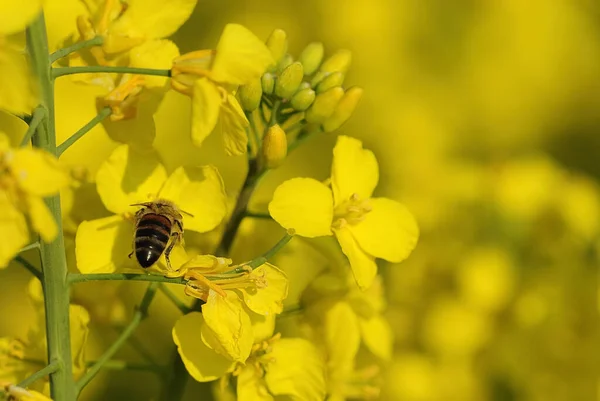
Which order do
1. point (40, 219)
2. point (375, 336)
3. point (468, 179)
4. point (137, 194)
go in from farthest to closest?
point (468, 179) → point (375, 336) → point (137, 194) → point (40, 219)

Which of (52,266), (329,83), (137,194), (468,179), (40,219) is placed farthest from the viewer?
(468,179)

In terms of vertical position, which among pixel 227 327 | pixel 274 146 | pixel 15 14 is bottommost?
pixel 227 327

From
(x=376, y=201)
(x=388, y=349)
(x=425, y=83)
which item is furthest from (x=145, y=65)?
(x=425, y=83)

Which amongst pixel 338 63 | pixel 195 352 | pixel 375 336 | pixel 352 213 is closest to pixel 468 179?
pixel 375 336

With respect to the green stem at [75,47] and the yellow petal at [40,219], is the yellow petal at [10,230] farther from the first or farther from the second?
the green stem at [75,47]

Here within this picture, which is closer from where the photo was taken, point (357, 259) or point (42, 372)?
point (42, 372)

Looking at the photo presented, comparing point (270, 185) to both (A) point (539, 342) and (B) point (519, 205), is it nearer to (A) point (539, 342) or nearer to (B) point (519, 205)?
(B) point (519, 205)

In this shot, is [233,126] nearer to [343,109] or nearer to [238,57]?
[238,57]
